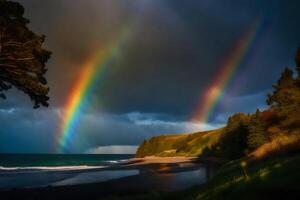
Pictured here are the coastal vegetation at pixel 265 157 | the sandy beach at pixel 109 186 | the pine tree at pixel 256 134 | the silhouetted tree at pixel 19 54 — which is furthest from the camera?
the pine tree at pixel 256 134

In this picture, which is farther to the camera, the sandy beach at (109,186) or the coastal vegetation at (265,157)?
the sandy beach at (109,186)

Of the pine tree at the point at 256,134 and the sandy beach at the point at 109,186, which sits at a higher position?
the pine tree at the point at 256,134

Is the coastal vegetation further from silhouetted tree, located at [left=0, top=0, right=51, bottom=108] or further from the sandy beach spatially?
silhouetted tree, located at [left=0, top=0, right=51, bottom=108]

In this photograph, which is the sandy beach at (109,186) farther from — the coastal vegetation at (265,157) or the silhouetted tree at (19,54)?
the silhouetted tree at (19,54)

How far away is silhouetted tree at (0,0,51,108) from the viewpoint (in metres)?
19.0

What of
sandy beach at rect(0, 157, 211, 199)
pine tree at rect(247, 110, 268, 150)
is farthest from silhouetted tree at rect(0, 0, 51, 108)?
pine tree at rect(247, 110, 268, 150)

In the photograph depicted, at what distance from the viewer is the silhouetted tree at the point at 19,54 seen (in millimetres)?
18969

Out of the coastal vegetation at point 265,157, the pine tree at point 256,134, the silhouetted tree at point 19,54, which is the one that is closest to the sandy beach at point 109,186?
the coastal vegetation at point 265,157

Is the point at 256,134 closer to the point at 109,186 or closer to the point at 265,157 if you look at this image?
the point at 265,157

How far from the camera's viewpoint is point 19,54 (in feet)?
64.4

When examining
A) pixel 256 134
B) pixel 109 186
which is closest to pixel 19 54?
pixel 109 186

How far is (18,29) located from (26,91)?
4.11 m

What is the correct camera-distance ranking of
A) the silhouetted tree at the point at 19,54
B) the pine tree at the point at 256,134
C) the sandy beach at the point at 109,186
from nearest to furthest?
the silhouetted tree at the point at 19,54, the sandy beach at the point at 109,186, the pine tree at the point at 256,134

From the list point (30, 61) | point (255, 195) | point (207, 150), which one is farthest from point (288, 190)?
point (207, 150)
